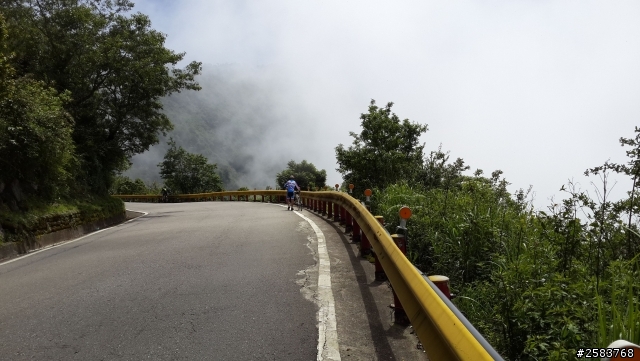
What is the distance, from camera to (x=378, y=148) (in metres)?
33.1

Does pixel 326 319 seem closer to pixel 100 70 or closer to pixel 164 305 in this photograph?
pixel 164 305

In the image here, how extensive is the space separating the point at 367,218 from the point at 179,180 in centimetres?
5558

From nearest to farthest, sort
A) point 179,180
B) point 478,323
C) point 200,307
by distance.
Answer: point 478,323 < point 200,307 < point 179,180

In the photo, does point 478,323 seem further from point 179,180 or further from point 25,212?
point 179,180

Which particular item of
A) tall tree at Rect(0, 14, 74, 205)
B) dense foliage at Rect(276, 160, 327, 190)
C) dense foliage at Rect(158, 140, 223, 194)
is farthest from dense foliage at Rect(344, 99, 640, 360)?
dense foliage at Rect(276, 160, 327, 190)

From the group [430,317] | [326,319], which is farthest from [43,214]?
[430,317]

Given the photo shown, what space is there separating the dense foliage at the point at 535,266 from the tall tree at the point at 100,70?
16839 millimetres

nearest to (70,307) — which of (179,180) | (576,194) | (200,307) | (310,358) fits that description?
(200,307)

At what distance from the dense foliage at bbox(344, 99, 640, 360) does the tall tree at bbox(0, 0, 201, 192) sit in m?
16.8

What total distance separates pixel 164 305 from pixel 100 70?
2028 cm

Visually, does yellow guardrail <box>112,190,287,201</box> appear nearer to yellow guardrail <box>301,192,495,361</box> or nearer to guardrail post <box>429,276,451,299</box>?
yellow guardrail <box>301,192,495,361</box>

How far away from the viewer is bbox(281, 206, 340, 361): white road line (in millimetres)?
4125

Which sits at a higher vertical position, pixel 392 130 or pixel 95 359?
pixel 392 130

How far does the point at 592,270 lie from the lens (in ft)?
15.8
